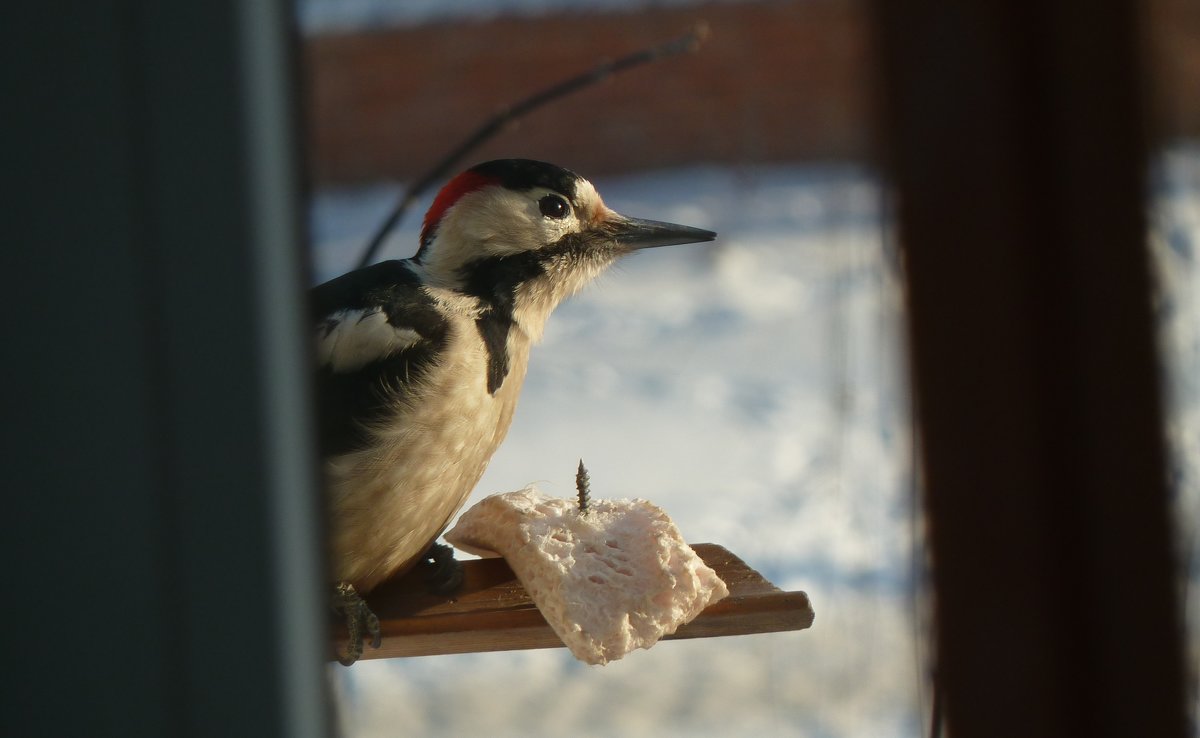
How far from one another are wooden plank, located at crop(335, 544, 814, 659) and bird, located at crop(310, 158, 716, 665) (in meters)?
0.03

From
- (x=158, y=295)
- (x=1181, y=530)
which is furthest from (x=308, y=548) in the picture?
(x=1181, y=530)

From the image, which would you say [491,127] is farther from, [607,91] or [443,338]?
[607,91]

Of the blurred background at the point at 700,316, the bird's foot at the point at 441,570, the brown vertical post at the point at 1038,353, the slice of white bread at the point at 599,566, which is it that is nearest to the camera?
the brown vertical post at the point at 1038,353

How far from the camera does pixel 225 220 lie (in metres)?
0.50

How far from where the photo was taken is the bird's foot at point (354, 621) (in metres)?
0.90

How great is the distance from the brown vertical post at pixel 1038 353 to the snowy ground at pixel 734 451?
654 mm

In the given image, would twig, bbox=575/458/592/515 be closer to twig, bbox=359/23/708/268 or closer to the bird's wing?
the bird's wing

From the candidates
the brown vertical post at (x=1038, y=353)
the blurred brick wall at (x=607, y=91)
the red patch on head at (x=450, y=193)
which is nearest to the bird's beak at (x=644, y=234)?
the red patch on head at (x=450, y=193)

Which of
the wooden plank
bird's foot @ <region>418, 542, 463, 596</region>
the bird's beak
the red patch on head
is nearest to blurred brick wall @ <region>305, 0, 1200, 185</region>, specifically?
the red patch on head

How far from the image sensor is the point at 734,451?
9.00 feet

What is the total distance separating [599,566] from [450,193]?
1.37ft

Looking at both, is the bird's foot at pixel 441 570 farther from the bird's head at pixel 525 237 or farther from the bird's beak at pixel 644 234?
the bird's beak at pixel 644 234

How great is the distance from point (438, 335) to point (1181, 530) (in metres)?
0.62

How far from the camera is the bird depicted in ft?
3.15
